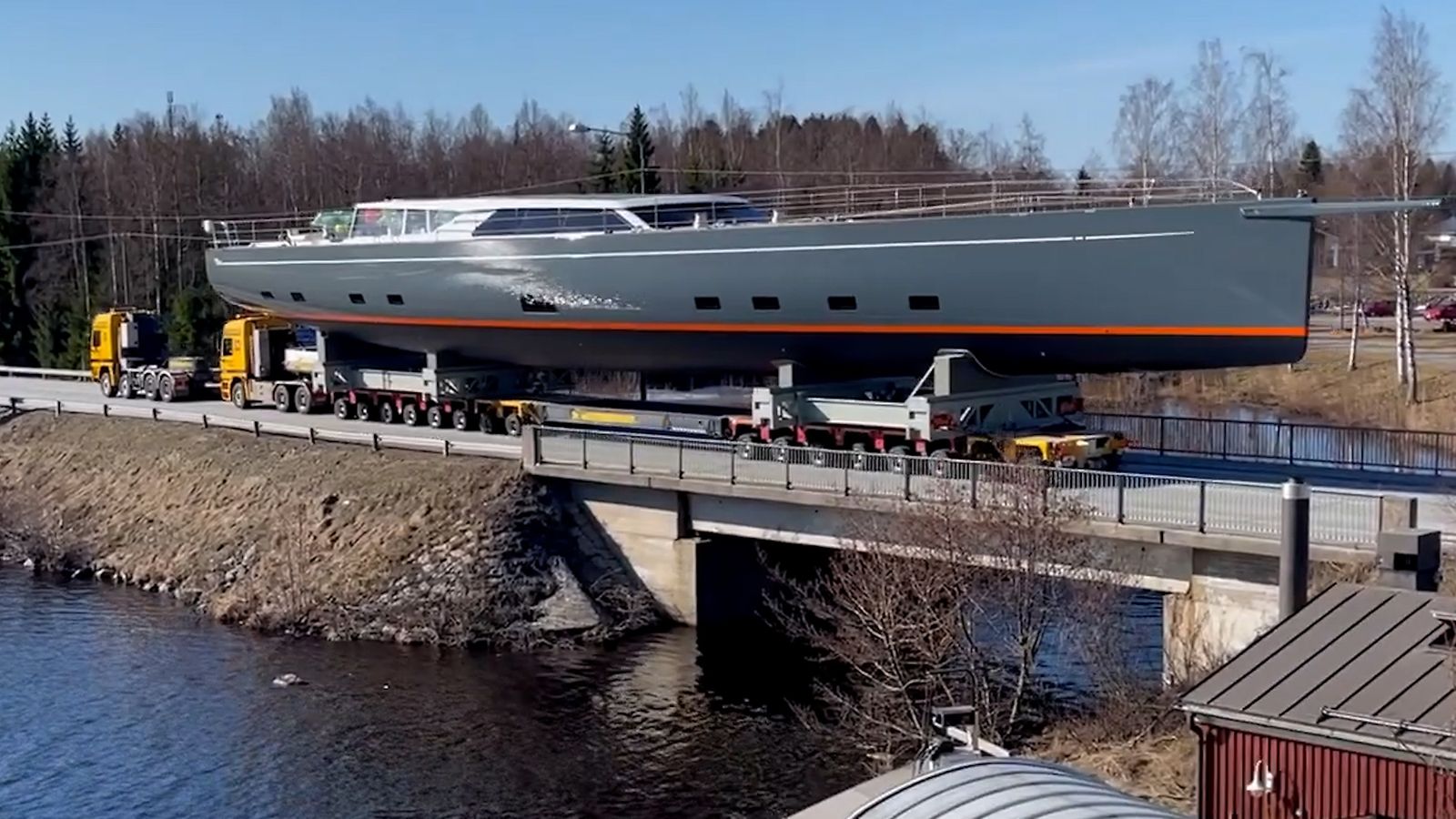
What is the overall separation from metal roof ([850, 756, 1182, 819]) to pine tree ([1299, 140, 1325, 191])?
61286 mm

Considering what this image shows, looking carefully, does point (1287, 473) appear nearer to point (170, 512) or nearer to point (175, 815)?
point (175, 815)

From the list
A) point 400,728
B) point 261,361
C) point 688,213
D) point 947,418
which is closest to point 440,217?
point 688,213

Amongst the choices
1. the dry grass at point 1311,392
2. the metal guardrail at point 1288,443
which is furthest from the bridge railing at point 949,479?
the dry grass at point 1311,392

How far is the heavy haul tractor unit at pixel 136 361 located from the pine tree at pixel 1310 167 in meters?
46.3

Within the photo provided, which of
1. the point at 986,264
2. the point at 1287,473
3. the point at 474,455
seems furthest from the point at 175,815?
the point at 1287,473

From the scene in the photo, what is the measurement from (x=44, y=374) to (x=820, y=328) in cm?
3110

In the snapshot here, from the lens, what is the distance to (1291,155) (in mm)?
67188

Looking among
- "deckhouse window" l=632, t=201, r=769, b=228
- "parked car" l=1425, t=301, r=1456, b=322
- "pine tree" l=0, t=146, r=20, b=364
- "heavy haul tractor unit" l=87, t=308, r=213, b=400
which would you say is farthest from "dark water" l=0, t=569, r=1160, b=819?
"pine tree" l=0, t=146, r=20, b=364

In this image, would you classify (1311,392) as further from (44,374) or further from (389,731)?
(44,374)

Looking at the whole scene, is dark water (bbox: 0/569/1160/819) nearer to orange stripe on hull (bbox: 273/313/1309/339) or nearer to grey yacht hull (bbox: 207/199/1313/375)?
orange stripe on hull (bbox: 273/313/1309/339)

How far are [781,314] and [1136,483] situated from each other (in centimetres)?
656

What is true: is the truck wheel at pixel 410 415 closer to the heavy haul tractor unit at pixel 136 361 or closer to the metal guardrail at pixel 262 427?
the metal guardrail at pixel 262 427

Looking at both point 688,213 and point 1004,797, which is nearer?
point 1004,797

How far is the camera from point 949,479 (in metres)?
19.8
